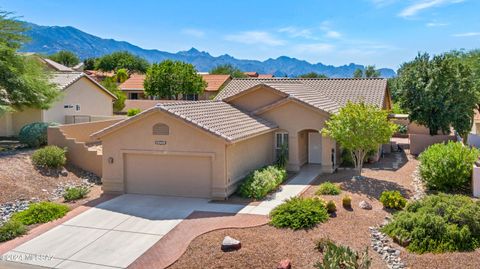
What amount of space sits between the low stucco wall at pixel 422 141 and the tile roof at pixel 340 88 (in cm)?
415

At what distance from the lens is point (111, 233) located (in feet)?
50.1

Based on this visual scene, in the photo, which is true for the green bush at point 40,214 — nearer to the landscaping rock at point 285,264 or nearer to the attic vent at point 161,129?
the attic vent at point 161,129

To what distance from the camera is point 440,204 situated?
15.0 m

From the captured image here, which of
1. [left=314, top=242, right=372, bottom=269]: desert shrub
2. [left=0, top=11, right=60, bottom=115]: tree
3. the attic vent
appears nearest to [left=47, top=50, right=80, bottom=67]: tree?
[left=0, top=11, right=60, bottom=115]: tree

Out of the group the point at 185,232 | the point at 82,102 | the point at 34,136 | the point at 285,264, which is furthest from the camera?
the point at 82,102

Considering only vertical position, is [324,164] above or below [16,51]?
below

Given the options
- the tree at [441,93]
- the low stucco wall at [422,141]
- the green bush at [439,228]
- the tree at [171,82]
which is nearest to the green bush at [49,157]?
the green bush at [439,228]

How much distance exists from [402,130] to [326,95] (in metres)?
15.7

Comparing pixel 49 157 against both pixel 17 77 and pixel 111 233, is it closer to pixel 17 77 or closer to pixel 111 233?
pixel 17 77

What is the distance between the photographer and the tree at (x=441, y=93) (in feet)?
98.0

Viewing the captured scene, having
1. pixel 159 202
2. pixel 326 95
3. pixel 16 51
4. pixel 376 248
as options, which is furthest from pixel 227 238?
pixel 16 51

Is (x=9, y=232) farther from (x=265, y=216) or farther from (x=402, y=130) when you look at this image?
(x=402, y=130)

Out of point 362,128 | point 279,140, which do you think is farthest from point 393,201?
point 279,140

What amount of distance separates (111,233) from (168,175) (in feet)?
16.7
